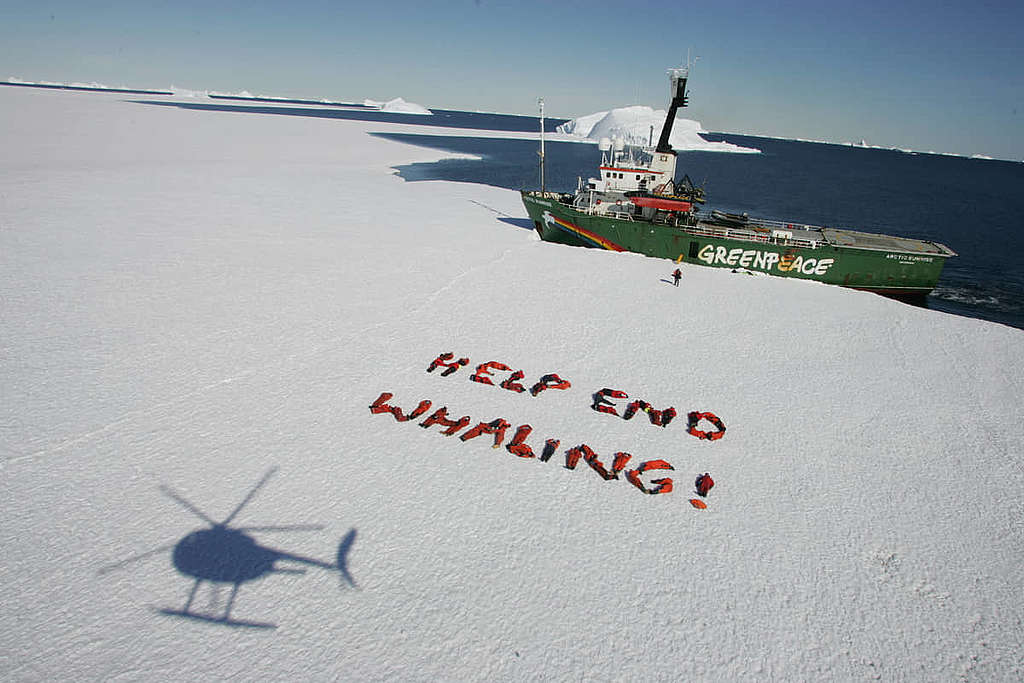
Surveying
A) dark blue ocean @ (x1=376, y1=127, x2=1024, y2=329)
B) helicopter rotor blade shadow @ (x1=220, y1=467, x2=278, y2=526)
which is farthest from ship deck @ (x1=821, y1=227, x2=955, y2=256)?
helicopter rotor blade shadow @ (x1=220, y1=467, x2=278, y2=526)

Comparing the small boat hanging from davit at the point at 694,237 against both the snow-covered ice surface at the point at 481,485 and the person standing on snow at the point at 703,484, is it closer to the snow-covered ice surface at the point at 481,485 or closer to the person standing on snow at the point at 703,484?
the snow-covered ice surface at the point at 481,485

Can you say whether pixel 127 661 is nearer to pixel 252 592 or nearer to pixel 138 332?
pixel 252 592

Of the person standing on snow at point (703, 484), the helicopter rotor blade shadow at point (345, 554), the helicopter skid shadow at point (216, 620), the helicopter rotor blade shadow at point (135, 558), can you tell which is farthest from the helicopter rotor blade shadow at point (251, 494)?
the person standing on snow at point (703, 484)

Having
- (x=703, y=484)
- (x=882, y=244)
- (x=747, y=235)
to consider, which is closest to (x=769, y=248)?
(x=747, y=235)

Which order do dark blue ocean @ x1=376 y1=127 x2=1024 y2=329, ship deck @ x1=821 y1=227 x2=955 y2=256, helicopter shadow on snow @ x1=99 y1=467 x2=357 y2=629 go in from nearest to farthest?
helicopter shadow on snow @ x1=99 y1=467 x2=357 y2=629, ship deck @ x1=821 y1=227 x2=955 y2=256, dark blue ocean @ x1=376 y1=127 x2=1024 y2=329

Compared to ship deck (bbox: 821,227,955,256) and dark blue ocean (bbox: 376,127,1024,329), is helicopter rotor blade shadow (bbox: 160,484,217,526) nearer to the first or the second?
ship deck (bbox: 821,227,955,256)

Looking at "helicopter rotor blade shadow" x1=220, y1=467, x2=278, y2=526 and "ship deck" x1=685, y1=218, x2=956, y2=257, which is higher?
"ship deck" x1=685, y1=218, x2=956, y2=257

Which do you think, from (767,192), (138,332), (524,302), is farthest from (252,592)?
(767,192)
